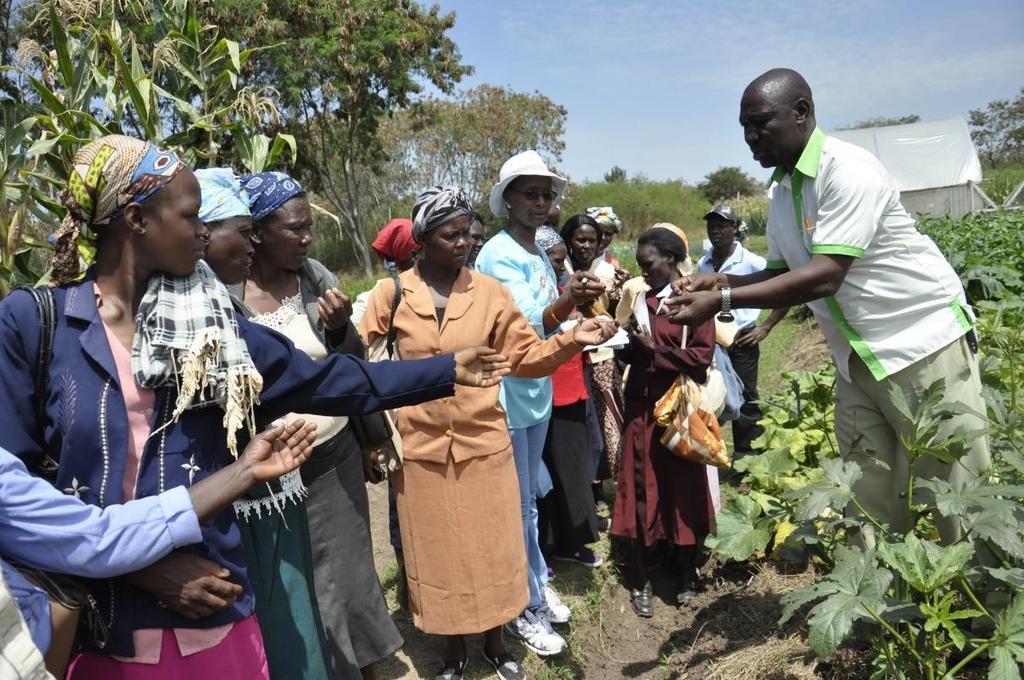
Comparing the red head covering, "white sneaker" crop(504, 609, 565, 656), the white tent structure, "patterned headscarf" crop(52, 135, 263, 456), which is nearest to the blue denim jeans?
"white sneaker" crop(504, 609, 565, 656)

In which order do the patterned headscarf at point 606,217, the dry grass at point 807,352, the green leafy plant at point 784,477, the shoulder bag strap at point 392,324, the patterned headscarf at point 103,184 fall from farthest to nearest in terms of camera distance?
the dry grass at point 807,352 < the patterned headscarf at point 606,217 < the shoulder bag strap at point 392,324 < the green leafy plant at point 784,477 < the patterned headscarf at point 103,184

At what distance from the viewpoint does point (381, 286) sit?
3.02 metres

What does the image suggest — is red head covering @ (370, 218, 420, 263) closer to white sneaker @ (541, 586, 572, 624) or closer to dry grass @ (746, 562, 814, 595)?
white sneaker @ (541, 586, 572, 624)

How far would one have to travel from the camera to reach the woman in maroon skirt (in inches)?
146

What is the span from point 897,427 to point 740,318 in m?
2.84

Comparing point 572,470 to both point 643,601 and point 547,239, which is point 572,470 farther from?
point 547,239

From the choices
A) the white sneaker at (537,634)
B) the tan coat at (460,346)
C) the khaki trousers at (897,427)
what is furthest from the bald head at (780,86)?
the white sneaker at (537,634)

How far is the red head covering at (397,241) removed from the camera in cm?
384

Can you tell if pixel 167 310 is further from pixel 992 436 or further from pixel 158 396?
pixel 992 436

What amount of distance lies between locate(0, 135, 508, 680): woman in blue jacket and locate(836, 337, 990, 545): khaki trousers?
201cm

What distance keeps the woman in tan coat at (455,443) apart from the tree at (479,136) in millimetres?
24374

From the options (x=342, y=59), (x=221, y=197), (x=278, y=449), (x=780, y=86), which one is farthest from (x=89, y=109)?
(x=342, y=59)

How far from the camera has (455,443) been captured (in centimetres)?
288

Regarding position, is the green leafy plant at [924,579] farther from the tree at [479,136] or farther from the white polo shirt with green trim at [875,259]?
the tree at [479,136]
